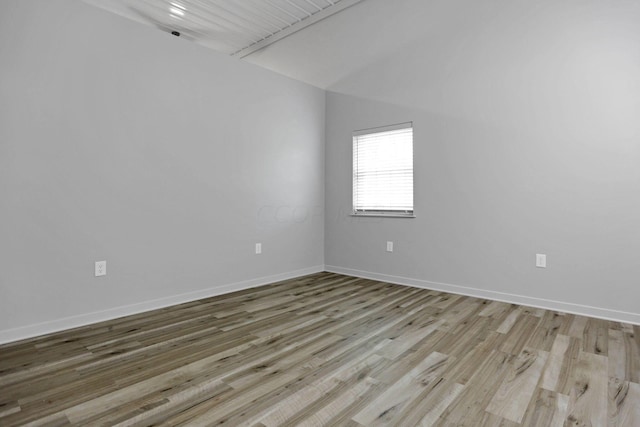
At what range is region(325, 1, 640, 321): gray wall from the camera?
301cm

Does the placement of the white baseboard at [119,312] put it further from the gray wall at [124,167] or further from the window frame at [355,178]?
the window frame at [355,178]

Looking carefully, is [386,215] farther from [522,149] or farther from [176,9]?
[176,9]

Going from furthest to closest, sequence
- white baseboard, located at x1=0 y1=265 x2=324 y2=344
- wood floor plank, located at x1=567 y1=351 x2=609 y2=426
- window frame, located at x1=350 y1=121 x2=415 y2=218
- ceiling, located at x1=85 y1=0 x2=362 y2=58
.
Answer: window frame, located at x1=350 y1=121 x2=415 y2=218 → ceiling, located at x1=85 y1=0 x2=362 y2=58 → white baseboard, located at x1=0 y1=265 x2=324 y2=344 → wood floor plank, located at x1=567 y1=351 x2=609 y2=426

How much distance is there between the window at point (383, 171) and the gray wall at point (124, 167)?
988mm

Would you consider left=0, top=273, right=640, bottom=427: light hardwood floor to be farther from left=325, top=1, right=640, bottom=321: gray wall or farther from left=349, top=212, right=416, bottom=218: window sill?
left=349, top=212, right=416, bottom=218: window sill

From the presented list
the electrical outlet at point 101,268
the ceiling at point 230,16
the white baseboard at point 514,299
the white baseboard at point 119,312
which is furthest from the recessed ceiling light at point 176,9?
the white baseboard at point 514,299

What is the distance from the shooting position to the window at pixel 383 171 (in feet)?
14.2

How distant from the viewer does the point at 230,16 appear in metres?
3.75

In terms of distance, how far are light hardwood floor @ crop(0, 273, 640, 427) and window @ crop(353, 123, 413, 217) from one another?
5.11ft

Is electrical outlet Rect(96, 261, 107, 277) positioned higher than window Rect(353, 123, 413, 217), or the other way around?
window Rect(353, 123, 413, 217)

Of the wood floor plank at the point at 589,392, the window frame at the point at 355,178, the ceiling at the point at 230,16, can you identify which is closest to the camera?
the wood floor plank at the point at 589,392

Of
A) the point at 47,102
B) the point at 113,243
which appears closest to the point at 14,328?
the point at 113,243

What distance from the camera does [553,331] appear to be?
9.04 feet

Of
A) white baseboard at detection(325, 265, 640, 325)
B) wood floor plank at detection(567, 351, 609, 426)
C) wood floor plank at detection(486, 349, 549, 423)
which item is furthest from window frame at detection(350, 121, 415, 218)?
wood floor plank at detection(567, 351, 609, 426)
